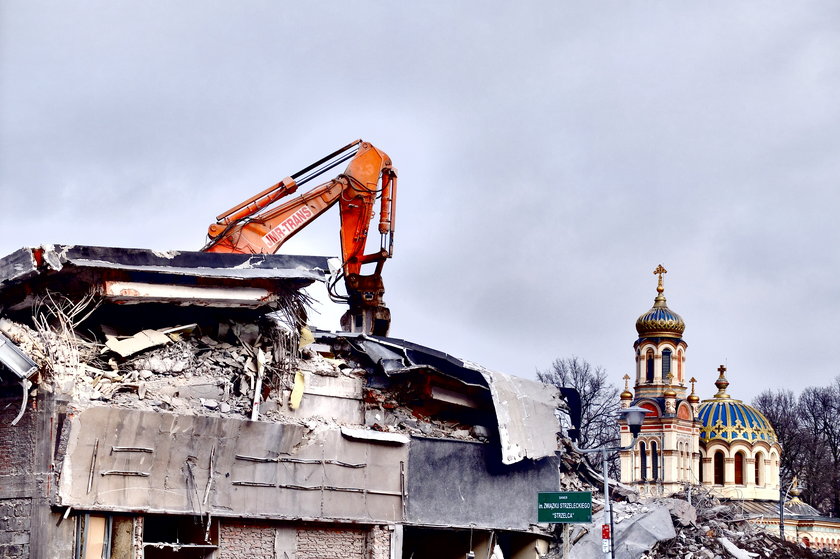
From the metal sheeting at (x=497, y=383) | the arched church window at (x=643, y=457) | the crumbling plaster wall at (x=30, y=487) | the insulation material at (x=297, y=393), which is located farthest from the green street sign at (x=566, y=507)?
the arched church window at (x=643, y=457)

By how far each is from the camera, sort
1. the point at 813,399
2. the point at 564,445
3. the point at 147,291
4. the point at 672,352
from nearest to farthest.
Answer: the point at 147,291, the point at 564,445, the point at 672,352, the point at 813,399

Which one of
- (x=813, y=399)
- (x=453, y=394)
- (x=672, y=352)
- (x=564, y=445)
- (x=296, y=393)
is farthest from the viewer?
(x=813, y=399)

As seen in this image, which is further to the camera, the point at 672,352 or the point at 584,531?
the point at 672,352

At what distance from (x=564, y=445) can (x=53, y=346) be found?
34.8ft

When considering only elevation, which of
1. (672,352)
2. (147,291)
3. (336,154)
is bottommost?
(147,291)

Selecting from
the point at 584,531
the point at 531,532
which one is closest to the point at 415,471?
the point at 531,532

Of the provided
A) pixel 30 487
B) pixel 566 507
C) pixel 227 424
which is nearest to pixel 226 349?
pixel 227 424

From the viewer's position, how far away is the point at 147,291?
51.6 feet

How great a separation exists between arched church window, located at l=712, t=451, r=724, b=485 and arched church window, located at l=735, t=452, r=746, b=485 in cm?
107

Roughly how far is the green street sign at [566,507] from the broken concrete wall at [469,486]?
1.64 ft

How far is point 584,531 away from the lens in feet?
90.5

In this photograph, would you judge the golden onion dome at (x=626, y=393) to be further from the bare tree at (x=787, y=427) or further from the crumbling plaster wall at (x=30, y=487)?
the crumbling plaster wall at (x=30, y=487)

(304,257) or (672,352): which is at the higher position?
(672,352)

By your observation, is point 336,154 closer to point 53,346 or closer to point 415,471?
point 415,471
